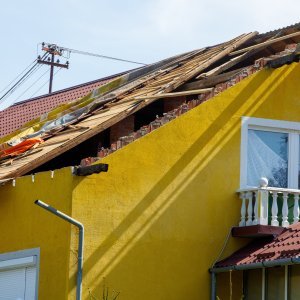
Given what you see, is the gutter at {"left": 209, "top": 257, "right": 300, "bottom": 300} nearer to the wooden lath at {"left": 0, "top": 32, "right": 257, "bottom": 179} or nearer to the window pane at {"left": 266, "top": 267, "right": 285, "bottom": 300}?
the window pane at {"left": 266, "top": 267, "right": 285, "bottom": 300}

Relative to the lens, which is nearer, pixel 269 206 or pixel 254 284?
pixel 254 284

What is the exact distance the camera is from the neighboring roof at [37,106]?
29962 mm

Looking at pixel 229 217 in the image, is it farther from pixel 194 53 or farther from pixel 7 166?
pixel 194 53

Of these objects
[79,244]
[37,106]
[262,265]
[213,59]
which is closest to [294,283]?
[262,265]

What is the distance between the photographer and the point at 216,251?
20984 millimetres

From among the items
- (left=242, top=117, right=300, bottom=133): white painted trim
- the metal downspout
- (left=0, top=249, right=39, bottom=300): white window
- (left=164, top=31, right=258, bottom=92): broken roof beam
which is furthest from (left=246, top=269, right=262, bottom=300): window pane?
(left=164, top=31, right=258, bottom=92): broken roof beam

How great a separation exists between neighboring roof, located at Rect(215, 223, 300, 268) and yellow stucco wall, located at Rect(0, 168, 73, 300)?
2814 millimetres

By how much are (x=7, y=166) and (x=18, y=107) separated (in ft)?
35.2

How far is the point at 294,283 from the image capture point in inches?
767

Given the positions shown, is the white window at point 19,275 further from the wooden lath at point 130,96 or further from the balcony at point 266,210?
the balcony at point 266,210

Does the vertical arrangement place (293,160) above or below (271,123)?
below

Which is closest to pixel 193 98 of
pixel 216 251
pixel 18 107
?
pixel 216 251

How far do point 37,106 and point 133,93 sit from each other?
7740 millimetres

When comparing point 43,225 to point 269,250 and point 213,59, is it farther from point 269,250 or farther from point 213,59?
point 213,59
